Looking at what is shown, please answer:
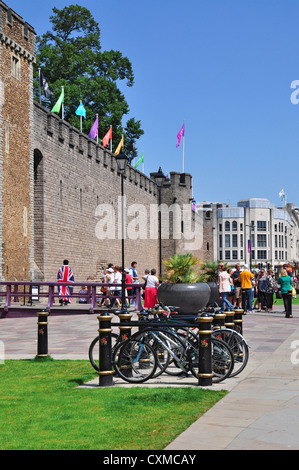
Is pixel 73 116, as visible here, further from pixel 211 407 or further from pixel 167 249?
pixel 211 407

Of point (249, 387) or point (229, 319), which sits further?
point (229, 319)

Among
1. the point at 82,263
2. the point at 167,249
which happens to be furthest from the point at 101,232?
the point at 167,249

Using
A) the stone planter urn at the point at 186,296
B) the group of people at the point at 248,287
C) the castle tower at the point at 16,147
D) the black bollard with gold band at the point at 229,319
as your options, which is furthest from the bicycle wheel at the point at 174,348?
the castle tower at the point at 16,147

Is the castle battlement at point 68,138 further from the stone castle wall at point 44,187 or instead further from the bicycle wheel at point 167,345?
the bicycle wheel at point 167,345

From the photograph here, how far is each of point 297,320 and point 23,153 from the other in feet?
40.9

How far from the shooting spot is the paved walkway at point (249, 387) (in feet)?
16.5

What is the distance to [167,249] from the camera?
51.1m

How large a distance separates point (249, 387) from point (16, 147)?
1840 cm

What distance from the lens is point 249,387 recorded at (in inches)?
295

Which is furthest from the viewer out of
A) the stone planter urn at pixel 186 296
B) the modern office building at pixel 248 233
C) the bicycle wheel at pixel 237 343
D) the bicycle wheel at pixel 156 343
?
the modern office building at pixel 248 233

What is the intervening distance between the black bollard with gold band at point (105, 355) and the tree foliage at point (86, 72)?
33983 mm

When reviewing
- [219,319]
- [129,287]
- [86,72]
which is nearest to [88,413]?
[219,319]

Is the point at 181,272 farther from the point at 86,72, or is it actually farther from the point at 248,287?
the point at 86,72

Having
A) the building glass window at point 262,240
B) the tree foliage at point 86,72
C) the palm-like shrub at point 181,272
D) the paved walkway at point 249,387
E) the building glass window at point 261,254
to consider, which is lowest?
the paved walkway at point 249,387
